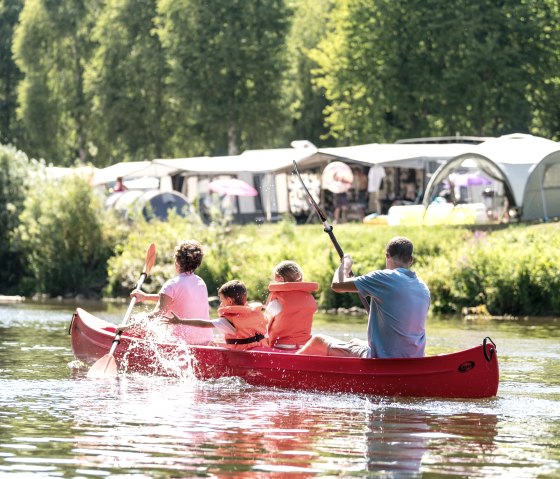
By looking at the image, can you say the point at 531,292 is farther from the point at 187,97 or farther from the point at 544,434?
the point at 187,97

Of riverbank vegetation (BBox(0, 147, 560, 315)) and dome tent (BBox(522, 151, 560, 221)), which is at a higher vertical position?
dome tent (BBox(522, 151, 560, 221))

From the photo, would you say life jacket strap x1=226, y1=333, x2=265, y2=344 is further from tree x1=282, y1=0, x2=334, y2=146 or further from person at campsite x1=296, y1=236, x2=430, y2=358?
tree x1=282, y1=0, x2=334, y2=146

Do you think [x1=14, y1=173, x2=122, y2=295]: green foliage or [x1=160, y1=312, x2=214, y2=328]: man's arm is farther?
[x1=14, y1=173, x2=122, y2=295]: green foliage

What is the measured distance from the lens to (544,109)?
186ft

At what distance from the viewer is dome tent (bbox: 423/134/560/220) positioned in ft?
127

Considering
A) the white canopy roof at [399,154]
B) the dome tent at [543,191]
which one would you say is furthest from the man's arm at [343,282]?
the white canopy roof at [399,154]

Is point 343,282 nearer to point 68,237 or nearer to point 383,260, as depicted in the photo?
point 383,260

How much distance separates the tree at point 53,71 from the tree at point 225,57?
759 cm

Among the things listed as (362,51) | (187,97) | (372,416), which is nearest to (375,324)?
(372,416)

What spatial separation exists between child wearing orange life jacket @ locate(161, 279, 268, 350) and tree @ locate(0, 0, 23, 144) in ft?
196

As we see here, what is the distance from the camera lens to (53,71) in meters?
70.2

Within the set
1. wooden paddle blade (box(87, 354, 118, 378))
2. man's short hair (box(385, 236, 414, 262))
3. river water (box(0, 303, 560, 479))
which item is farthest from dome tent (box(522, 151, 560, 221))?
man's short hair (box(385, 236, 414, 262))

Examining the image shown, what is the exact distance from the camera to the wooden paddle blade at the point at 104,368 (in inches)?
661

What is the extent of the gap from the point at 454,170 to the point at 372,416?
96.8 ft
